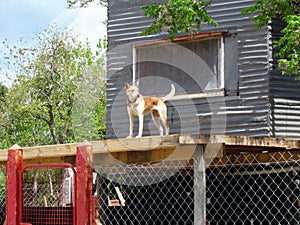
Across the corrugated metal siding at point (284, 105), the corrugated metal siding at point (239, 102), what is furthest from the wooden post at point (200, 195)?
the corrugated metal siding at point (284, 105)

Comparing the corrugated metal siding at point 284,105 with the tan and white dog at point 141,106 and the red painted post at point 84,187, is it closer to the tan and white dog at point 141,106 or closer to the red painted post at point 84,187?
the tan and white dog at point 141,106

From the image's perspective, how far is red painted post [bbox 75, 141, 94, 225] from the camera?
A: 6160 millimetres

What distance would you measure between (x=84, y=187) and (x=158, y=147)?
975mm

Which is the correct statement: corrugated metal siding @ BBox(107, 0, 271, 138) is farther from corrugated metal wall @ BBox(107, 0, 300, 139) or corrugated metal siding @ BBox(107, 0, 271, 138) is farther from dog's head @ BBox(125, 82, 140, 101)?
dog's head @ BBox(125, 82, 140, 101)

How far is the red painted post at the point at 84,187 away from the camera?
616 cm

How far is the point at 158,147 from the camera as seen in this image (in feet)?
21.7

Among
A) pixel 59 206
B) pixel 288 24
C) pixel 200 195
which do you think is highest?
pixel 288 24

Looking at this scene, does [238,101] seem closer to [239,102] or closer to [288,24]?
[239,102]

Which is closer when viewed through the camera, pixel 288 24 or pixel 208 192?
pixel 288 24

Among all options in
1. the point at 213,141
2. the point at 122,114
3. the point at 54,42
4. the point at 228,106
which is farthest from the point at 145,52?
the point at 54,42

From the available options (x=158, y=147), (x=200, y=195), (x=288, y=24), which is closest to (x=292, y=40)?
(x=288, y=24)

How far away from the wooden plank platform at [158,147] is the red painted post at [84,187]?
0.70m

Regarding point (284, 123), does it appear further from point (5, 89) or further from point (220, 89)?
point (5, 89)

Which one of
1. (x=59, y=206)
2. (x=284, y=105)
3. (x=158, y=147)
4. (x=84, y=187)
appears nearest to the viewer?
(x=84, y=187)
